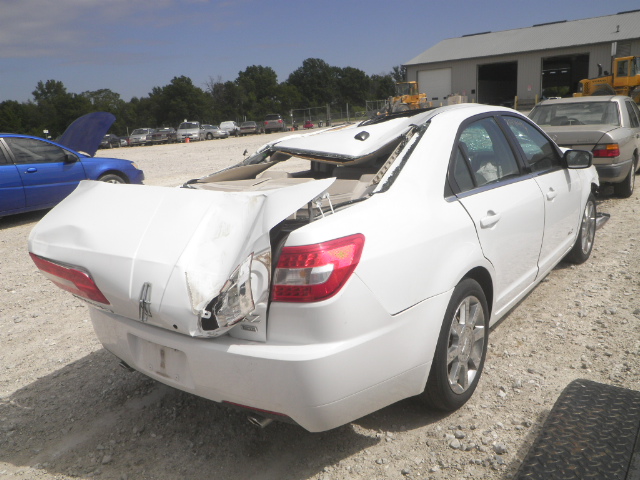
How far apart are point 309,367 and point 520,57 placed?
2029 inches

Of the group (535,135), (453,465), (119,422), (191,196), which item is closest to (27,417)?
(119,422)

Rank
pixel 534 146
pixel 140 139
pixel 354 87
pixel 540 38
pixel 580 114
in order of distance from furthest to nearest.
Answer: pixel 354 87 → pixel 540 38 → pixel 140 139 → pixel 580 114 → pixel 534 146

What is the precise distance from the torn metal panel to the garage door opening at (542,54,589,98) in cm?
5208

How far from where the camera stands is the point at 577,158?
13.9ft

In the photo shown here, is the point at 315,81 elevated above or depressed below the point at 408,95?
above

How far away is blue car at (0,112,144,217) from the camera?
341 inches

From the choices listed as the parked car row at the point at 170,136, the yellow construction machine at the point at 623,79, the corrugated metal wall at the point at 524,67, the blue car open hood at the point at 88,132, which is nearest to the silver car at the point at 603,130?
the blue car open hood at the point at 88,132

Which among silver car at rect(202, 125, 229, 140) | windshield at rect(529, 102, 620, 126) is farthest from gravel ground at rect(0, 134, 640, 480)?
silver car at rect(202, 125, 229, 140)

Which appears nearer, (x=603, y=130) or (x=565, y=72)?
(x=603, y=130)

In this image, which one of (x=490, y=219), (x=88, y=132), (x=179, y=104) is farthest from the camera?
(x=179, y=104)

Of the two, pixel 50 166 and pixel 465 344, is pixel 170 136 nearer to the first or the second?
pixel 50 166

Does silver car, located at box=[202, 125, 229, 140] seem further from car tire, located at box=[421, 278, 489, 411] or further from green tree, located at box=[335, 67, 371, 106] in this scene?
green tree, located at box=[335, 67, 371, 106]

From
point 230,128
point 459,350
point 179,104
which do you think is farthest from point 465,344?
point 179,104

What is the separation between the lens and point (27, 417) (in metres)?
3.22
